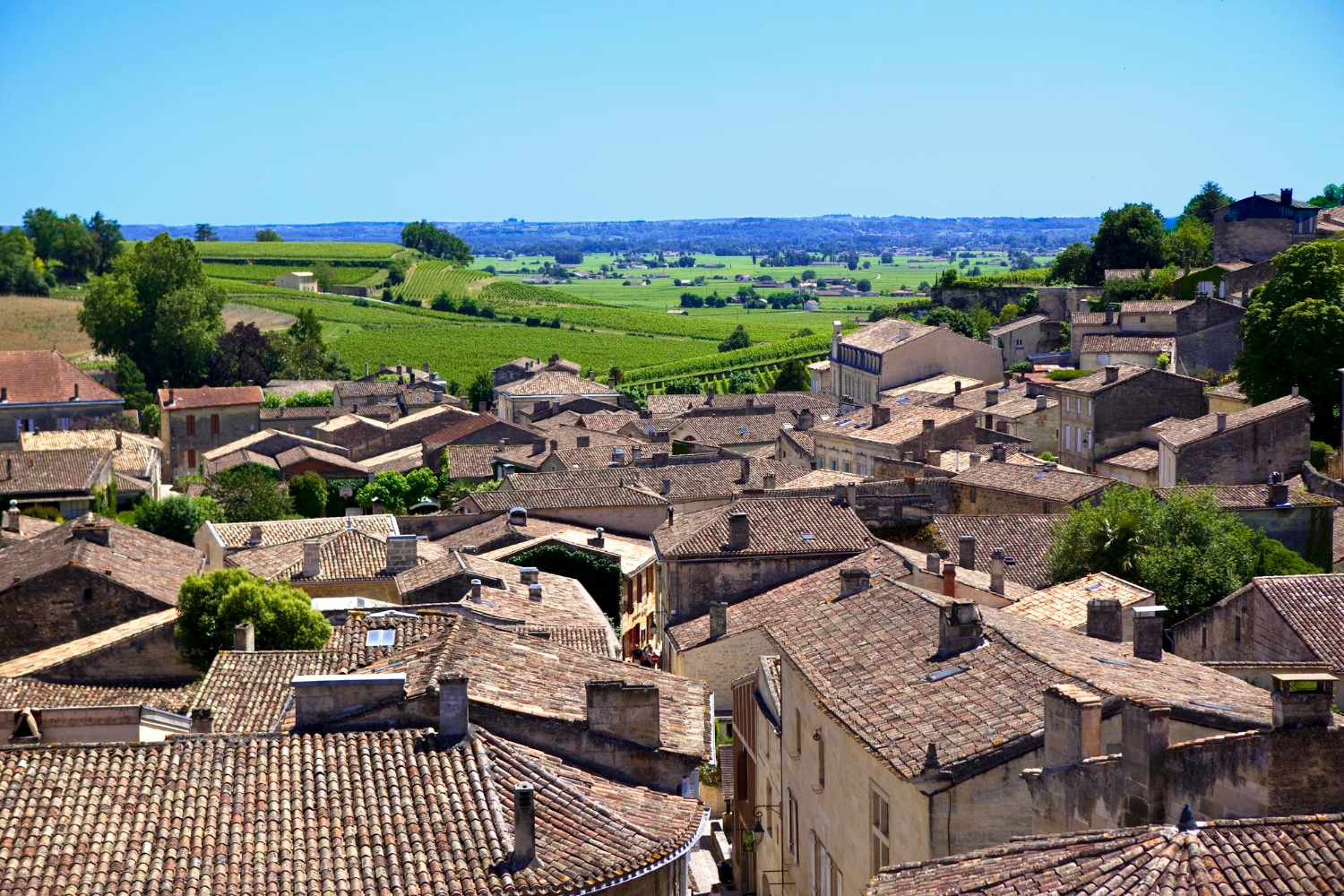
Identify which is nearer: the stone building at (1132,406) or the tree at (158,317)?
the stone building at (1132,406)

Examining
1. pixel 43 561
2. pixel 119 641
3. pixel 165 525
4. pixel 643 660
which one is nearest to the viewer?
pixel 119 641

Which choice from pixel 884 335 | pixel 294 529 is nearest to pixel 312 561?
pixel 294 529

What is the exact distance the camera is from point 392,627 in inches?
915

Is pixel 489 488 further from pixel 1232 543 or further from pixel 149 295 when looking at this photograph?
pixel 149 295

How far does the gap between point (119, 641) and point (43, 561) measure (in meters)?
6.58

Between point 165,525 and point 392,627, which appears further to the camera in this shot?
point 165,525

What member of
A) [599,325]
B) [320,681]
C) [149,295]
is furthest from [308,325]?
[320,681]

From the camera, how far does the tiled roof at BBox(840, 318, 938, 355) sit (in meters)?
83.3

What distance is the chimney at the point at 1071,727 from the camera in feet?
51.6

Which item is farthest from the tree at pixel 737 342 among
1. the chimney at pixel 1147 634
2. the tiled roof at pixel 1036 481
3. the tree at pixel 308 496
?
the chimney at pixel 1147 634

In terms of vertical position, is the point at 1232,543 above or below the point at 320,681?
below

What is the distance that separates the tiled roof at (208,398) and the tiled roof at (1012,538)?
5460 centimetres

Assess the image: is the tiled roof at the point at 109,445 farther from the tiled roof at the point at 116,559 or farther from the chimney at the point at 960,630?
the chimney at the point at 960,630

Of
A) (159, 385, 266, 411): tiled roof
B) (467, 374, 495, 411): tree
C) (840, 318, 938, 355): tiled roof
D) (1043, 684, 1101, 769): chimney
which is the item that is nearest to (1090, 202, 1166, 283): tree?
(840, 318, 938, 355): tiled roof
